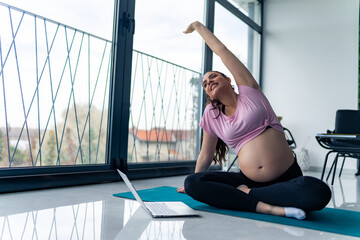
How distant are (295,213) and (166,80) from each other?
3.09 m

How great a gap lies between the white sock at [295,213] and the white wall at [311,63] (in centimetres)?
405

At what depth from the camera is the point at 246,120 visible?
69.0 inches

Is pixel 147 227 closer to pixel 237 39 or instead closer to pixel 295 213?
pixel 295 213

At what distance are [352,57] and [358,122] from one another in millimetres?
1758

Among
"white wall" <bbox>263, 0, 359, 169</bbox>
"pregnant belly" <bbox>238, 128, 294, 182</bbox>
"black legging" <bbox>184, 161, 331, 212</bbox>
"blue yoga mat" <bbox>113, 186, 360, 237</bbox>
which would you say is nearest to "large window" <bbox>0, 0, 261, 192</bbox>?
"white wall" <bbox>263, 0, 359, 169</bbox>

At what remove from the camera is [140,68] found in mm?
4090

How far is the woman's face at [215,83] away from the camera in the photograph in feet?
5.96

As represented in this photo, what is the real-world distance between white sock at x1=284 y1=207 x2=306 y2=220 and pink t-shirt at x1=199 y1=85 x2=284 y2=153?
39 cm

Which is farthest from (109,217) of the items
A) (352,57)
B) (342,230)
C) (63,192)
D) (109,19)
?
(352,57)

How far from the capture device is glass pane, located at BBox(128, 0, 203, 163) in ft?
13.8

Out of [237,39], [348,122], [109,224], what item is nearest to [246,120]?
[109,224]

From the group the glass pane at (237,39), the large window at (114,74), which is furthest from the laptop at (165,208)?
the glass pane at (237,39)

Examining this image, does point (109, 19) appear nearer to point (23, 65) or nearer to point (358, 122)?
point (23, 65)

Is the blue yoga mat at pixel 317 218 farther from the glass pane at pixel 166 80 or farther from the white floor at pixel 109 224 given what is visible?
the glass pane at pixel 166 80
